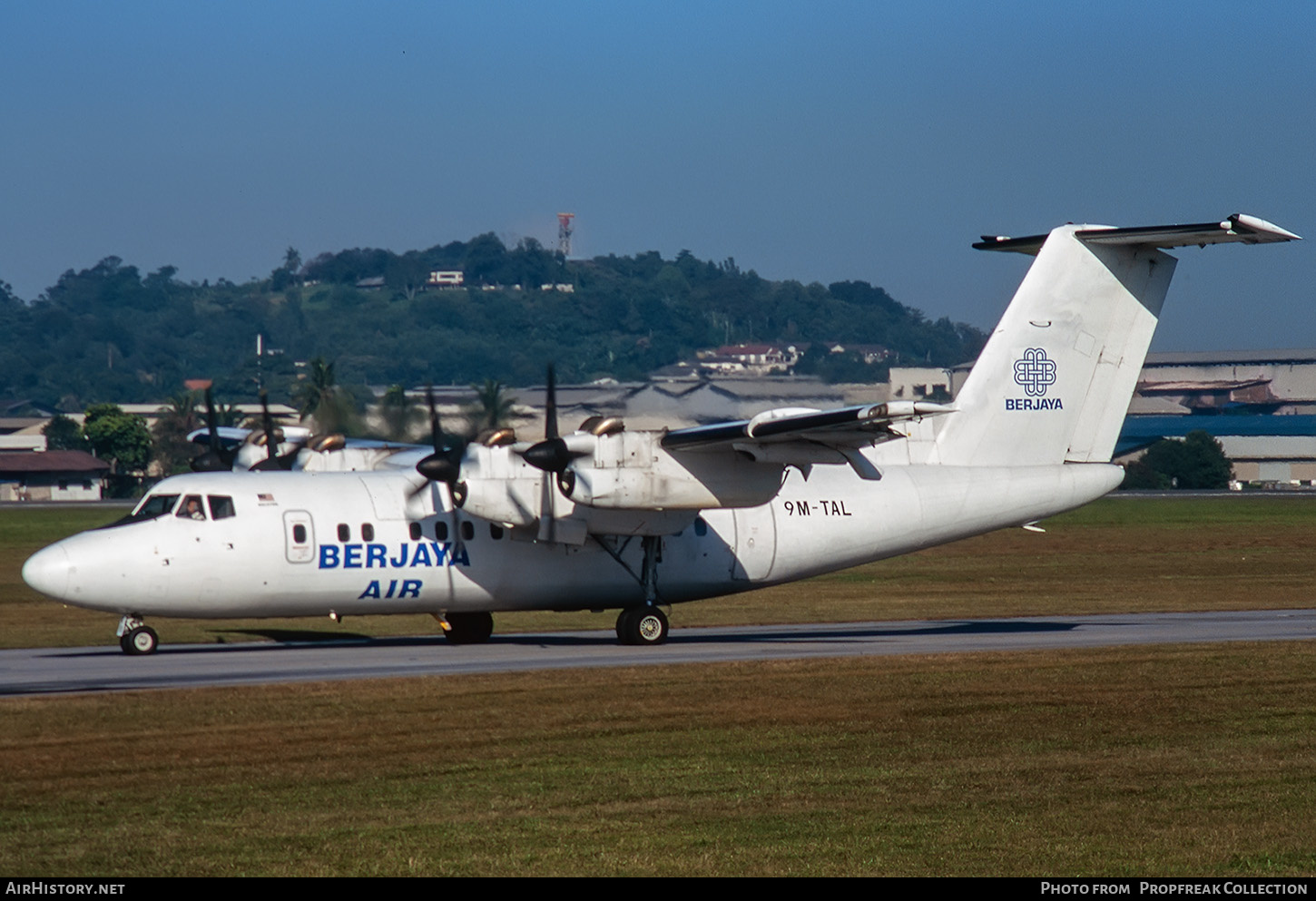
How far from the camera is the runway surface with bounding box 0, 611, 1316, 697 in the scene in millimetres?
20094

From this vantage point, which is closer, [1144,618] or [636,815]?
[636,815]

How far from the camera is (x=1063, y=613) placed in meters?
31.2

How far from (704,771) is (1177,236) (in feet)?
49.3

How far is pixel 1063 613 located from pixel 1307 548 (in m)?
21.8

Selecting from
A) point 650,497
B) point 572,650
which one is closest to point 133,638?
point 572,650

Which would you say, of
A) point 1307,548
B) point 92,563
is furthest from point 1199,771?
point 1307,548

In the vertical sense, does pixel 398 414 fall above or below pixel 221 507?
above

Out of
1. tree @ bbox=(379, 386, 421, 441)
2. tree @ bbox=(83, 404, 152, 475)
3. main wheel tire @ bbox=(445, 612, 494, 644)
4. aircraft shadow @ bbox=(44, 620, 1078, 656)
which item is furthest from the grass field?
tree @ bbox=(83, 404, 152, 475)

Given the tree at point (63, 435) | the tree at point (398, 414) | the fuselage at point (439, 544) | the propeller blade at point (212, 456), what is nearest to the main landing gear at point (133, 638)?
the fuselage at point (439, 544)

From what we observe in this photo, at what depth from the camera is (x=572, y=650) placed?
24125 millimetres

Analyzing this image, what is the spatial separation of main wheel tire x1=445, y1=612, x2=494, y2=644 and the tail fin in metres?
8.09

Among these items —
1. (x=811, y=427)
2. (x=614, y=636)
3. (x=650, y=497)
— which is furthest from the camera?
(x=614, y=636)

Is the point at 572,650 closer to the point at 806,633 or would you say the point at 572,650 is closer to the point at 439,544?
the point at 439,544
